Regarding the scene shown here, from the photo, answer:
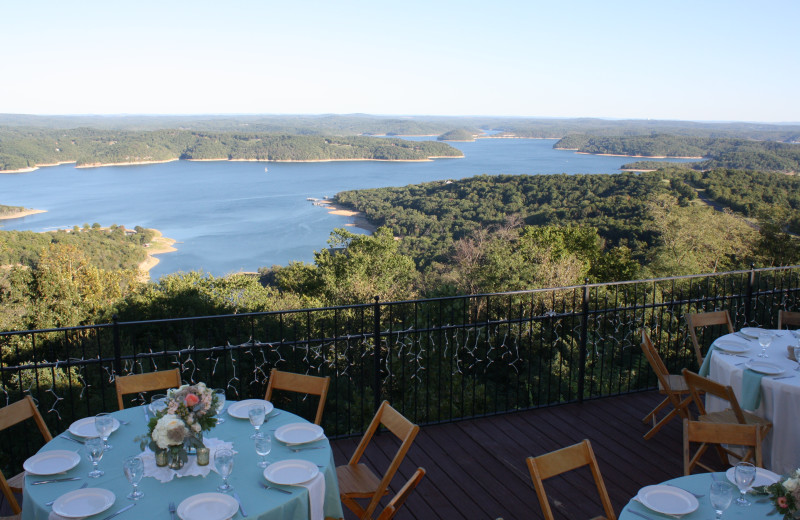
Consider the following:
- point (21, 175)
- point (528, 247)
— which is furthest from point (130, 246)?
point (21, 175)

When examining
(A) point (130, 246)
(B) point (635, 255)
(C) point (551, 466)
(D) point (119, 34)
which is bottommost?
(A) point (130, 246)

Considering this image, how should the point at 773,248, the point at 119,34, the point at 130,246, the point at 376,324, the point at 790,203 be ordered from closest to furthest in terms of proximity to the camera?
the point at 376,324 < the point at 773,248 < the point at 790,203 < the point at 130,246 < the point at 119,34

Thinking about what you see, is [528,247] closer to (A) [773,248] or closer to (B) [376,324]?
(A) [773,248]

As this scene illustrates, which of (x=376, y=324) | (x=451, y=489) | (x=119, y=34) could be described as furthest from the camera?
(x=119, y=34)

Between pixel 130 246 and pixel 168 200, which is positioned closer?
pixel 130 246

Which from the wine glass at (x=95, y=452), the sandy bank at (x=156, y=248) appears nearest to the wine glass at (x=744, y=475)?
the wine glass at (x=95, y=452)

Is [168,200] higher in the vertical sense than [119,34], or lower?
lower

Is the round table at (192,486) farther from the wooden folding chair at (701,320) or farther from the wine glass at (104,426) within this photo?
the wooden folding chair at (701,320)
